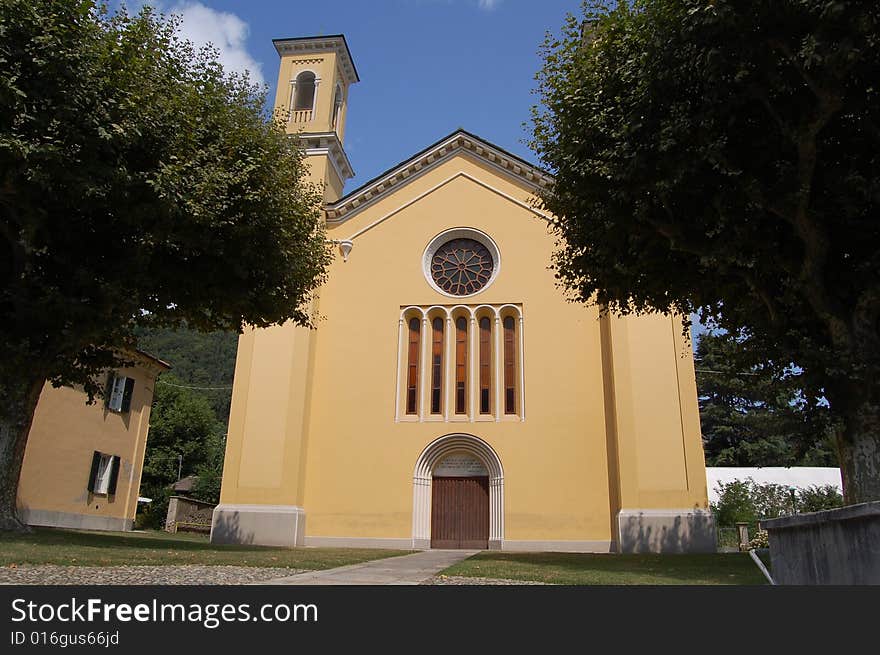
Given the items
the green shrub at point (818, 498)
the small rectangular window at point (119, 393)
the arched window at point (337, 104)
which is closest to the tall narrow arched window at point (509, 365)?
the arched window at point (337, 104)

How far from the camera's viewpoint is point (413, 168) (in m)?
25.4

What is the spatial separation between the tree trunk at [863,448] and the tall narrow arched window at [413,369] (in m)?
14.0

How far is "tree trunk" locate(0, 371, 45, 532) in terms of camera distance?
13461 mm

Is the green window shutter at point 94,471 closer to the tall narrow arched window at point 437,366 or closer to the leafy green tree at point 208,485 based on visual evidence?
the leafy green tree at point 208,485

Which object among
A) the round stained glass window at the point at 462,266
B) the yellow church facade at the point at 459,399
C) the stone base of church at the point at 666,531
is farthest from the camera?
the round stained glass window at the point at 462,266

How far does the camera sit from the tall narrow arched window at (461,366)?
74.1ft

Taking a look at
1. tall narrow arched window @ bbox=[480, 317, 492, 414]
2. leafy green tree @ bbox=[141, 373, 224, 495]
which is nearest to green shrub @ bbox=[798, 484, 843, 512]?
tall narrow arched window @ bbox=[480, 317, 492, 414]

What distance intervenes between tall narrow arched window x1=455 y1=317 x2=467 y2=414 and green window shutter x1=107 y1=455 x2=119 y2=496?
14795 millimetres

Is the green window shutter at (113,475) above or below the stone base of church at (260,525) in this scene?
above

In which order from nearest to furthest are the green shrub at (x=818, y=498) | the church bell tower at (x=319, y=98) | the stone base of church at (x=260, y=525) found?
the stone base of church at (x=260, y=525) → the church bell tower at (x=319, y=98) → the green shrub at (x=818, y=498)

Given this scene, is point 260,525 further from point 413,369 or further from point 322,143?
point 322,143

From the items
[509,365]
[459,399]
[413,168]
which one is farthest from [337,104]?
[459,399]

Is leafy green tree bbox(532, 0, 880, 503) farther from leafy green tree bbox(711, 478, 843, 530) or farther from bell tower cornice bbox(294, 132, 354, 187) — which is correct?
leafy green tree bbox(711, 478, 843, 530)

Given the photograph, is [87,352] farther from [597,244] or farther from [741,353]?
[741,353]
